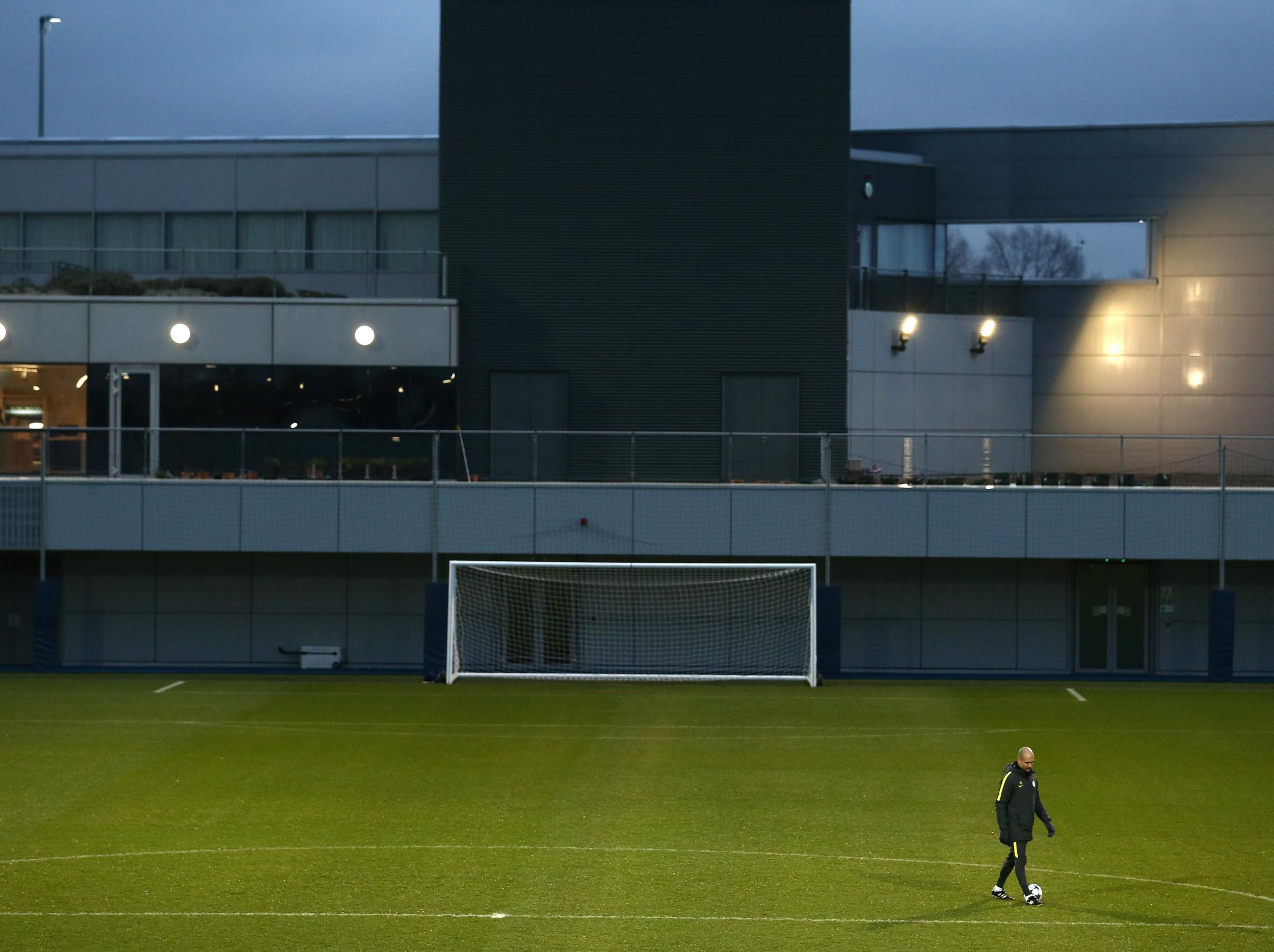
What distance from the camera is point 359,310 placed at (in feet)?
108

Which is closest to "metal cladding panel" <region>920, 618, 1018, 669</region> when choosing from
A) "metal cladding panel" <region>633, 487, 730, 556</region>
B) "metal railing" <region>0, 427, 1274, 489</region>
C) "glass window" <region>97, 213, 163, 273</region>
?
"metal railing" <region>0, 427, 1274, 489</region>

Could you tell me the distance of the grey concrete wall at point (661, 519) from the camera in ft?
98.9

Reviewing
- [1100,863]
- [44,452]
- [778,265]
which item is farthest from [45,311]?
[1100,863]

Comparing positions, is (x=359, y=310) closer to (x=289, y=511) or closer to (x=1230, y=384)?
(x=289, y=511)

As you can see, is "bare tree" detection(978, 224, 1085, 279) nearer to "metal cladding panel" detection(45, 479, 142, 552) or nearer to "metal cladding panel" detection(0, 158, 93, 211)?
"metal cladding panel" detection(45, 479, 142, 552)

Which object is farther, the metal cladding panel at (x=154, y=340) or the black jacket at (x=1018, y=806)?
the metal cladding panel at (x=154, y=340)

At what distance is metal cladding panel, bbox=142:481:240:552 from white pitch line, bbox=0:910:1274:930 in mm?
16730

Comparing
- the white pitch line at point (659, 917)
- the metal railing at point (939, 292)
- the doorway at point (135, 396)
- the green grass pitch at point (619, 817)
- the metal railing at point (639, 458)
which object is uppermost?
the metal railing at point (939, 292)

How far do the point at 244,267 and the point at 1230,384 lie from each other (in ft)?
79.1

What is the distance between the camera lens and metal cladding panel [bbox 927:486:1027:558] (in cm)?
3017

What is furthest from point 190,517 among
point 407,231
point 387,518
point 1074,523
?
point 1074,523

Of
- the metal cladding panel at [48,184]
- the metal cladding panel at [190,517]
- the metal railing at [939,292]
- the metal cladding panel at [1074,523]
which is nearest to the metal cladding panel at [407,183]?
the metal cladding panel at [48,184]

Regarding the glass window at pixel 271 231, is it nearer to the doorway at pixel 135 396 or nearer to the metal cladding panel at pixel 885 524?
the doorway at pixel 135 396

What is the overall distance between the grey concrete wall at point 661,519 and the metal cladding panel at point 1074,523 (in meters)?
0.02
